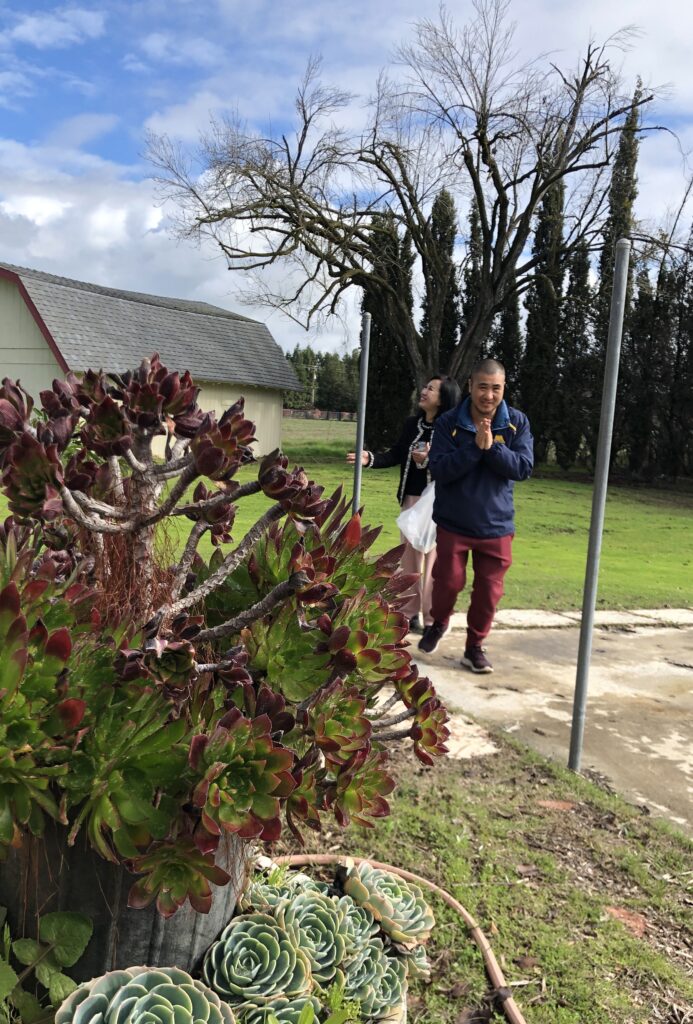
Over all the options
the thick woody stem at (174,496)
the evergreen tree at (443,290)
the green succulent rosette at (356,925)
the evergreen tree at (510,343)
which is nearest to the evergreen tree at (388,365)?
the evergreen tree at (443,290)

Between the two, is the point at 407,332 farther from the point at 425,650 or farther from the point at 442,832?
the point at 442,832

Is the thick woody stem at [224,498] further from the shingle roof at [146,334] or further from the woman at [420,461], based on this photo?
the shingle roof at [146,334]

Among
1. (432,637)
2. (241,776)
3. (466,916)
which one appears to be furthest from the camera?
(432,637)

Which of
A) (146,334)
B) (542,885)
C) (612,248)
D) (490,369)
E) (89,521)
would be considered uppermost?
(612,248)

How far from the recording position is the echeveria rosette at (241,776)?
1.18 m

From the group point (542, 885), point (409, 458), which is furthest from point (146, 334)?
point (542, 885)

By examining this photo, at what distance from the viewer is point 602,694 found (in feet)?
14.2

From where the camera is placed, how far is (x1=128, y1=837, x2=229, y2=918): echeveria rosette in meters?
1.22

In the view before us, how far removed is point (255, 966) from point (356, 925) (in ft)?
1.19

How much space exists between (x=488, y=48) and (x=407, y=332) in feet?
25.9

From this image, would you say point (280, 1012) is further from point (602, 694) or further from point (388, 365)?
point (388, 365)

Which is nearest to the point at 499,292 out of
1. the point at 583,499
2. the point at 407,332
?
the point at 407,332

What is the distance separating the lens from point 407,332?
24.7 metres

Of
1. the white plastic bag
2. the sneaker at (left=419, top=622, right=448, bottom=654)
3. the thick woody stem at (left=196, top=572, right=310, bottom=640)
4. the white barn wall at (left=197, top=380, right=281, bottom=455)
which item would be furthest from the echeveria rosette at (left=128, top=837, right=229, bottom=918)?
the white barn wall at (left=197, top=380, right=281, bottom=455)
